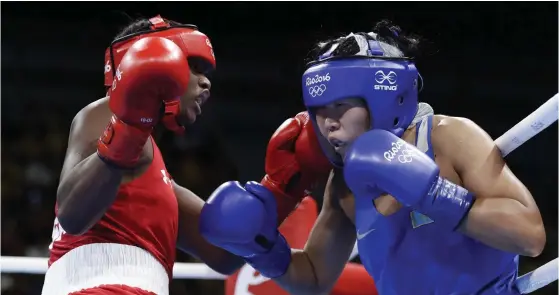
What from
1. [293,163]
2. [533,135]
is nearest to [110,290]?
[293,163]

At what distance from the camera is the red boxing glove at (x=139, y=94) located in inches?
58.7

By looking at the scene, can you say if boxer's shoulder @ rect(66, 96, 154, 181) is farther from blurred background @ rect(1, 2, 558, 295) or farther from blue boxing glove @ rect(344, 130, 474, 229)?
blurred background @ rect(1, 2, 558, 295)

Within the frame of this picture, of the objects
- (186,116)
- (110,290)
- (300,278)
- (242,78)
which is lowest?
(242,78)

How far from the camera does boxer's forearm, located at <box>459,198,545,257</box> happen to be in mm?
1540

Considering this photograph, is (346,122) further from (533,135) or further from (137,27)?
(137,27)

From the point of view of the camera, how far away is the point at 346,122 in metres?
1.70

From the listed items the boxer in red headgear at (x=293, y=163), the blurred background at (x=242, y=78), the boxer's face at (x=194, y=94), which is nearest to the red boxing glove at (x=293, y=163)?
the boxer in red headgear at (x=293, y=163)

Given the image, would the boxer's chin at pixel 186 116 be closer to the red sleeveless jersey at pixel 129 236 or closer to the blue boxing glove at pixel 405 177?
the red sleeveless jersey at pixel 129 236

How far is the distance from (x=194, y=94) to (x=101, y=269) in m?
0.44

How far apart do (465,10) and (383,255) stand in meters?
3.78

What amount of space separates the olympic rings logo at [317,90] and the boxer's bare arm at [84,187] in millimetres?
452

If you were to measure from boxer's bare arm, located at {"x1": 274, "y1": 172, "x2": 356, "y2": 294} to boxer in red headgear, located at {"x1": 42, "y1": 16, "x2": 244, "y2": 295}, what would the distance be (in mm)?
354

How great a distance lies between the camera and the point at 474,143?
1649 mm

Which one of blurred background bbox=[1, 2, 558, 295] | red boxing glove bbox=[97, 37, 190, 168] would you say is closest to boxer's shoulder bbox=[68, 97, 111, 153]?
red boxing glove bbox=[97, 37, 190, 168]
